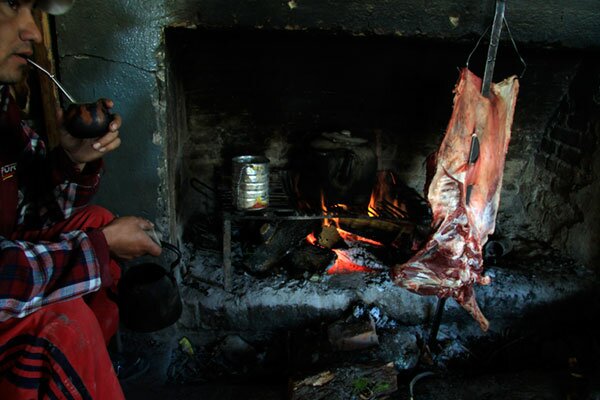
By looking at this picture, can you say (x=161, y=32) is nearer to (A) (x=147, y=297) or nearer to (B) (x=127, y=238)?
(B) (x=127, y=238)

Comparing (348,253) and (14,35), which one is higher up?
(14,35)

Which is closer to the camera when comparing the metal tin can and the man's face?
the man's face

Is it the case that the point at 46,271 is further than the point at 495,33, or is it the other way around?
the point at 495,33

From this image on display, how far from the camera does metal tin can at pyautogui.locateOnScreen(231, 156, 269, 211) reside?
2.29m

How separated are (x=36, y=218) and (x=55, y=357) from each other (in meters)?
0.88

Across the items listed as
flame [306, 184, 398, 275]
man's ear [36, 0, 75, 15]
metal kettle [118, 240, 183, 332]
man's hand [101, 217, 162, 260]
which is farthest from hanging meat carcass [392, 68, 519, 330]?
man's ear [36, 0, 75, 15]

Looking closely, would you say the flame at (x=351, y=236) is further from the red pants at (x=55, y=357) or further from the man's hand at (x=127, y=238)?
the red pants at (x=55, y=357)

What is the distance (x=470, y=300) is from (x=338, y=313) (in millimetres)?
725

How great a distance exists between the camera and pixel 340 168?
259 cm

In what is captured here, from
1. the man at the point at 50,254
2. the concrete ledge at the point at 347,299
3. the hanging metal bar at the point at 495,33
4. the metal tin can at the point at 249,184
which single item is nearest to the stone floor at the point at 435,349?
the concrete ledge at the point at 347,299

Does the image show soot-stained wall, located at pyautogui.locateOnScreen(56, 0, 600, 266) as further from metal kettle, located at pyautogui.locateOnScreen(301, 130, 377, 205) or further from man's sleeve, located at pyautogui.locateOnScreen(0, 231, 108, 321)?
man's sleeve, located at pyautogui.locateOnScreen(0, 231, 108, 321)

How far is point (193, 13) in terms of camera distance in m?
1.98

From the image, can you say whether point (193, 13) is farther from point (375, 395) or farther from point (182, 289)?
point (375, 395)

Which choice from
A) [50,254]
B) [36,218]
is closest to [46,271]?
[50,254]
